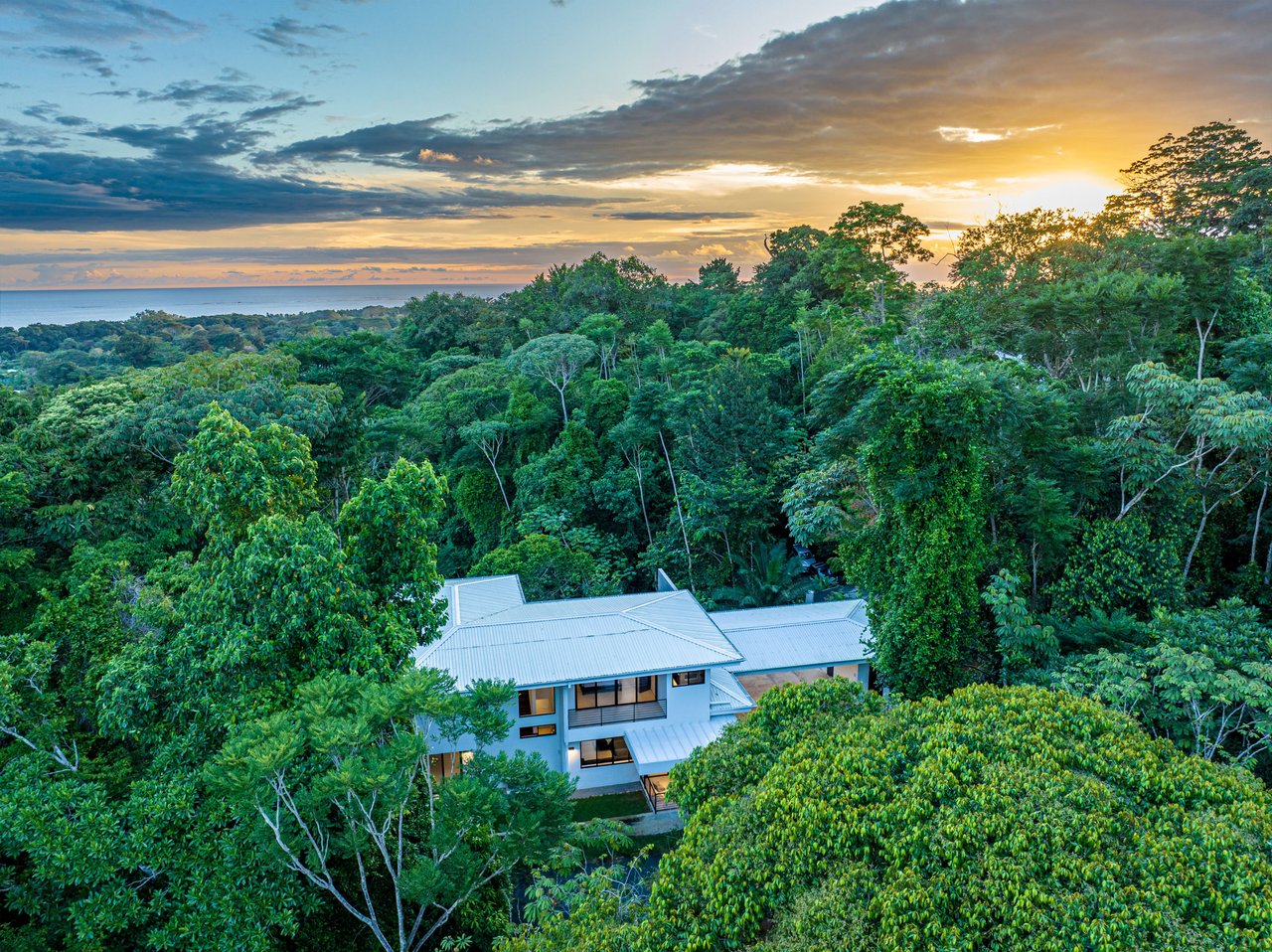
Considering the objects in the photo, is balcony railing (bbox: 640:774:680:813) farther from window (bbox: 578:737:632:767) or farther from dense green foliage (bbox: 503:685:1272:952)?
dense green foliage (bbox: 503:685:1272:952)

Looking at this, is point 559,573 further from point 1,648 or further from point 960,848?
point 960,848

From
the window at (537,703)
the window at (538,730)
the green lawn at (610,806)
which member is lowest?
the green lawn at (610,806)

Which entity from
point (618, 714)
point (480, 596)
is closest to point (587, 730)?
point (618, 714)

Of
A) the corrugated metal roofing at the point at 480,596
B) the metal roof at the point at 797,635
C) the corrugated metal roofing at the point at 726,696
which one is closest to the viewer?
the corrugated metal roofing at the point at 726,696

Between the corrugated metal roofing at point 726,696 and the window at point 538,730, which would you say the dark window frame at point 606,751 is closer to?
the window at point 538,730

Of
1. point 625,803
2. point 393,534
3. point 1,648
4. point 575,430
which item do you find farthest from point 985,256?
point 1,648

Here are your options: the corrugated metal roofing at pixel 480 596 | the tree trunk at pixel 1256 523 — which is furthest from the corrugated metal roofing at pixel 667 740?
the tree trunk at pixel 1256 523
